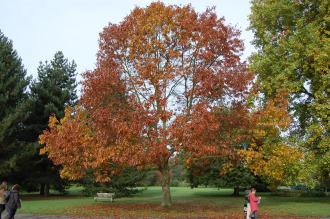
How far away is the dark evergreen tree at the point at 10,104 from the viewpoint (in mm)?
41094

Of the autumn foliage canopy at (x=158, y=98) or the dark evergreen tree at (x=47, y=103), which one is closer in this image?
the autumn foliage canopy at (x=158, y=98)

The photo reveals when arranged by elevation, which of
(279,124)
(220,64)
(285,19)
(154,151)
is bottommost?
(154,151)

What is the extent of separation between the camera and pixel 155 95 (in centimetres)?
2655

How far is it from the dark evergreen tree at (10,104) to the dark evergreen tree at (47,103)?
1804mm

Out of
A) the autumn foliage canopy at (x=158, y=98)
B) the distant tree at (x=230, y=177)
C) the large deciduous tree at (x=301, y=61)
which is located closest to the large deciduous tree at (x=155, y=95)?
the autumn foliage canopy at (x=158, y=98)

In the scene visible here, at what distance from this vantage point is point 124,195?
48.5 metres

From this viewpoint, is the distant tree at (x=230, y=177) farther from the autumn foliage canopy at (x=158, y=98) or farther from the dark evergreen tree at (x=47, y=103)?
the autumn foliage canopy at (x=158, y=98)

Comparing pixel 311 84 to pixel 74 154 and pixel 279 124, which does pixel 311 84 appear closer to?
pixel 279 124

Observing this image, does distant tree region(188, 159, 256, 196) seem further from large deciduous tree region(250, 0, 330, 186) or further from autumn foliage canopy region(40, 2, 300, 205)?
autumn foliage canopy region(40, 2, 300, 205)

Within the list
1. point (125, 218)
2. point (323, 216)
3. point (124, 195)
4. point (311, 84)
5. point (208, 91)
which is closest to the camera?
point (125, 218)

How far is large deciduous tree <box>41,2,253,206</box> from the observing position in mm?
25547

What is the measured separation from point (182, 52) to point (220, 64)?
105 inches

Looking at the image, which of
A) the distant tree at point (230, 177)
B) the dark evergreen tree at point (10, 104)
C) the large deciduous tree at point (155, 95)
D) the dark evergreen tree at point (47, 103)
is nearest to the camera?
the large deciduous tree at point (155, 95)

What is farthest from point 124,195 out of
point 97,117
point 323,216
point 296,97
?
point 323,216
